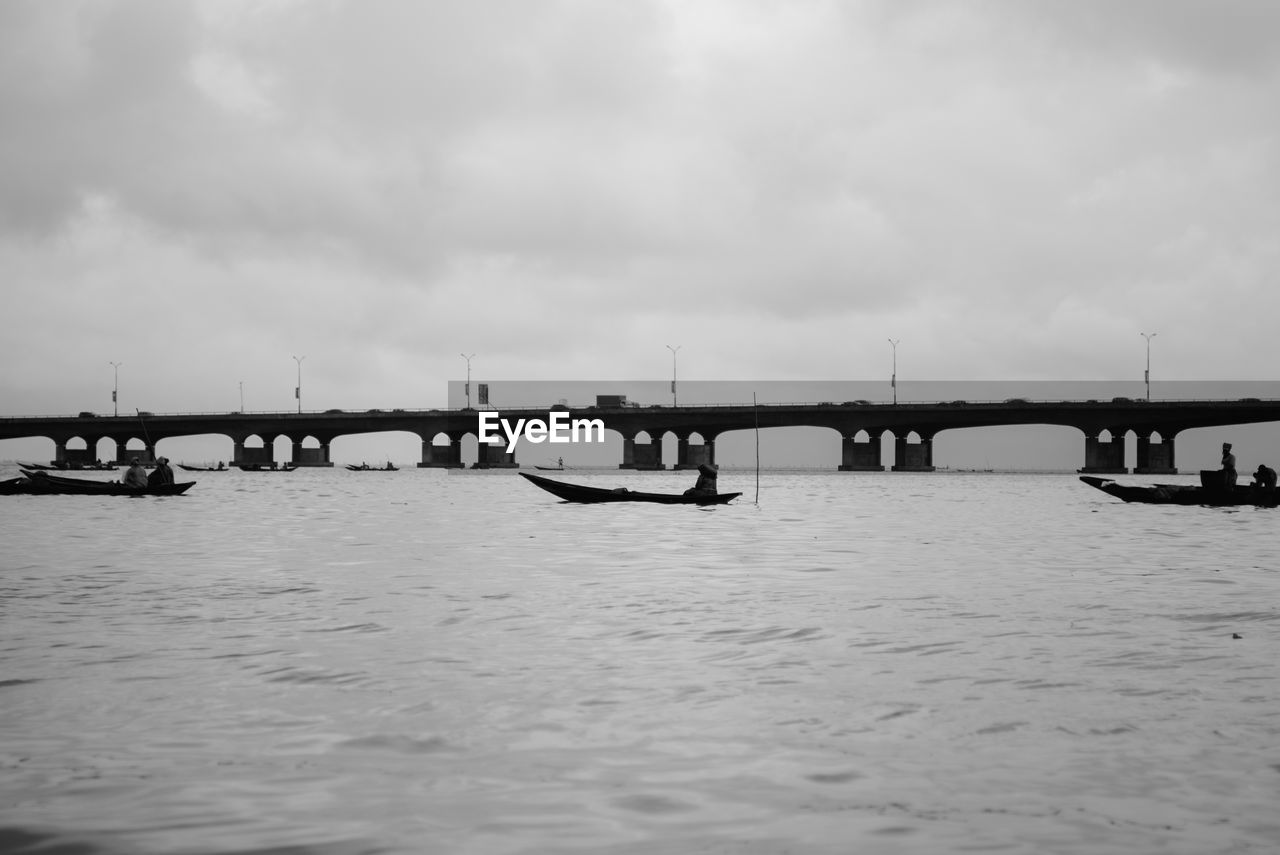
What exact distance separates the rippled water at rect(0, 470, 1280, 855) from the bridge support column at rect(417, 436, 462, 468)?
137 metres

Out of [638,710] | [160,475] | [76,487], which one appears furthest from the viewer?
[76,487]

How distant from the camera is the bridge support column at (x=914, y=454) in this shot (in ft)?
493

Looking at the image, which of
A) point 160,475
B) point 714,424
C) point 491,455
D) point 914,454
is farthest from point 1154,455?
point 160,475

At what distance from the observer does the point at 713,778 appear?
768 centimetres

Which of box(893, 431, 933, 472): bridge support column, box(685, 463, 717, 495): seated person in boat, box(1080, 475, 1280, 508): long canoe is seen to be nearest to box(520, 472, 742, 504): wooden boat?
box(685, 463, 717, 495): seated person in boat

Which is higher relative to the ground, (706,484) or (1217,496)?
(706,484)

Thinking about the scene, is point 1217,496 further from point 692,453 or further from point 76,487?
point 692,453

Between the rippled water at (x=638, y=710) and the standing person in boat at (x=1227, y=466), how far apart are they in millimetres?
22103

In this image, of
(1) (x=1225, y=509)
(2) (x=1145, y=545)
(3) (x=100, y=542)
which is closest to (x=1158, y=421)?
(1) (x=1225, y=509)

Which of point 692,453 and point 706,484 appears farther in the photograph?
point 692,453

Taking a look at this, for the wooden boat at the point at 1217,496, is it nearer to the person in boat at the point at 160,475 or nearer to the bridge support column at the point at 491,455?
the person in boat at the point at 160,475

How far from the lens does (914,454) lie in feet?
495

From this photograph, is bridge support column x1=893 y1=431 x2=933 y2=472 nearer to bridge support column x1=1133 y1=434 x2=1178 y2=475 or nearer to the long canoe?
bridge support column x1=1133 y1=434 x2=1178 y2=475

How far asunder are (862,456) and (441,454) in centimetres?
5516
